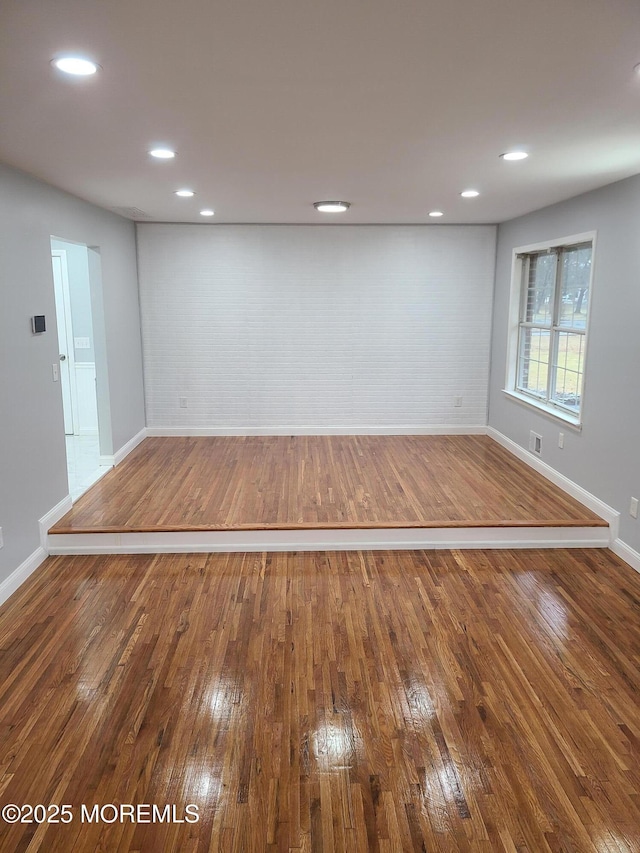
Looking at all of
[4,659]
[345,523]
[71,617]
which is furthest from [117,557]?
[345,523]

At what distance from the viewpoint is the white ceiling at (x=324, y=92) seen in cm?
162

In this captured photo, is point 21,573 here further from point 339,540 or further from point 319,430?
point 319,430

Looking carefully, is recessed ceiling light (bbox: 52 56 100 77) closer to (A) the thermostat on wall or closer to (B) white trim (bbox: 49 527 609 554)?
(A) the thermostat on wall

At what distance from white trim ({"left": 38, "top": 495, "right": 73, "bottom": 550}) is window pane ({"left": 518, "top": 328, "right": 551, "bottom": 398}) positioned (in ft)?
13.8

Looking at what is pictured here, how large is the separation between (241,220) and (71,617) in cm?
438

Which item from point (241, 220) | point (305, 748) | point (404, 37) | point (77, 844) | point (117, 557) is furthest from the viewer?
Result: point (241, 220)

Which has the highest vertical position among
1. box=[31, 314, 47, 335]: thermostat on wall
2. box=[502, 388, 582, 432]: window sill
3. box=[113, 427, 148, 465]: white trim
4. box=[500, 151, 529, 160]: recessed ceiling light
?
box=[500, 151, 529, 160]: recessed ceiling light

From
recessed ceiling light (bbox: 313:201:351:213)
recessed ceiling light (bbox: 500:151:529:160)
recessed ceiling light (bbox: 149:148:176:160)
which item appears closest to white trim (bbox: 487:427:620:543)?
recessed ceiling light (bbox: 500:151:529:160)

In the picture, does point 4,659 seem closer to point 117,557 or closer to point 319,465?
point 117,557

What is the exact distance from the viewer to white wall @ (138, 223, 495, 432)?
21.6 feet

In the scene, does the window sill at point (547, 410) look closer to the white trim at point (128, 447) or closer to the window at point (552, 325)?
the window at point (552, 325)

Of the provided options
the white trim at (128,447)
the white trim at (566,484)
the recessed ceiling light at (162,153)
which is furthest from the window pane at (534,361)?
the white trim at (128,447)

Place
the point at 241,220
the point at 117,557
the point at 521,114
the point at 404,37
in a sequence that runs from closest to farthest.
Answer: the point at 404,37, the point at 521,114, the point at 117,557, the point at 241,220

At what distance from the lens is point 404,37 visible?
1.74m
